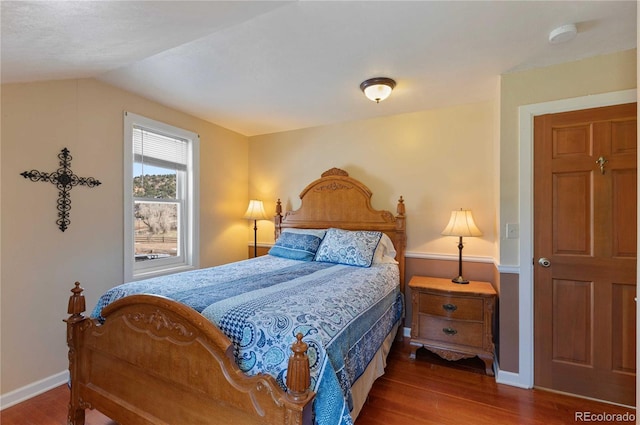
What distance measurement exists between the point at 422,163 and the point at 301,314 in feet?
Result: 7.75

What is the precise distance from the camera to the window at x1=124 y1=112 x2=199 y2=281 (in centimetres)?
278

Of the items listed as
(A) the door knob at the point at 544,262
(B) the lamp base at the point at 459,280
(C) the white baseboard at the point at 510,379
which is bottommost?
(C) the white baseboard at the point at 510,379

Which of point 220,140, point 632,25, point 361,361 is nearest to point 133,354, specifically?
point 361,361

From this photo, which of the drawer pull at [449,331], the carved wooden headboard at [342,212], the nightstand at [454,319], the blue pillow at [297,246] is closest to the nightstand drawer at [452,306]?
the nightstand at [454,319]

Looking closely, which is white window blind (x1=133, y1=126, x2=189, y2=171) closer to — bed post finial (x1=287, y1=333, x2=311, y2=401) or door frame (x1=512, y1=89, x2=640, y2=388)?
bed post finial (x1=287, y1=333, x2=311, y2=401)

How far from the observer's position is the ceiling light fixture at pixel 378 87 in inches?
96.4

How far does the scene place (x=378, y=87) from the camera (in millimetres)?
2480

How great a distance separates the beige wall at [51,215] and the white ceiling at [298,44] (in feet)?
0.61

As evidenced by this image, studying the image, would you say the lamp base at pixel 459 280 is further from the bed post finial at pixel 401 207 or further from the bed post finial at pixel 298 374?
the bed post finial at pixel 298 374

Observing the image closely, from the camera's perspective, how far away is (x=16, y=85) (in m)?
2.06

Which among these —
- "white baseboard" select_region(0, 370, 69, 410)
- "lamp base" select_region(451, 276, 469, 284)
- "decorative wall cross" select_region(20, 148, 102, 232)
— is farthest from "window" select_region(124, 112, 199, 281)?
"lamp base" select_region(451, 276, 469, 284)

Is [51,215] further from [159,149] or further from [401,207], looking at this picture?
[401,207]

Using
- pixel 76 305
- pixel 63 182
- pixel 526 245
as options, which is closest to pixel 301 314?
pixel 76 305

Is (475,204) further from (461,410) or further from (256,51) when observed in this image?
(256,51)
